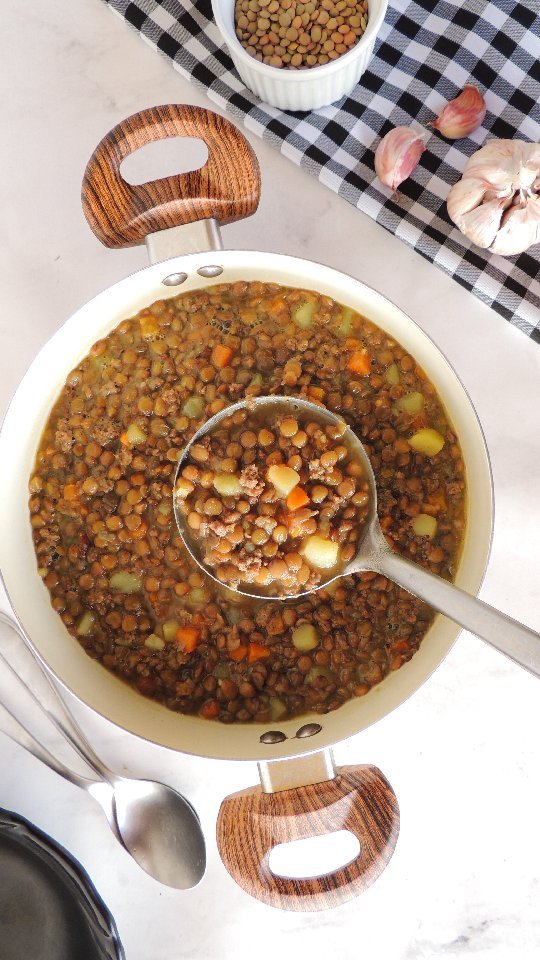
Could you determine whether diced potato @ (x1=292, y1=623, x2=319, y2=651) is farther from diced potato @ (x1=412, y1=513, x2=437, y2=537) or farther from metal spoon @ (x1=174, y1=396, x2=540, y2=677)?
diced potato @ (x1=412, y1=513, x2=437, y2=537)

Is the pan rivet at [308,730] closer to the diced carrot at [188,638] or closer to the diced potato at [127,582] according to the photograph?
the diced carrot at [188,638]

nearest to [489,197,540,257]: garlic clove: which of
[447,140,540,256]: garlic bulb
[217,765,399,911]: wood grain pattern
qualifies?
[447,140,540,256]: garlic bulb

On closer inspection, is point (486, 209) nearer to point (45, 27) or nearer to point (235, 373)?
point (235, 373)

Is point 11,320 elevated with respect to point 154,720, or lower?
elevated

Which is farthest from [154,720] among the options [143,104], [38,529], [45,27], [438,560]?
[45,27]

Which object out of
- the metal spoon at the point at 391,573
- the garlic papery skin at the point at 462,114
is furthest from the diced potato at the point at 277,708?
the garlic papery skin at the point at 462,114

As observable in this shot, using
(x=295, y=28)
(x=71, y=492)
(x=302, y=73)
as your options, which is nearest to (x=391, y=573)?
(x=71, y=492)
